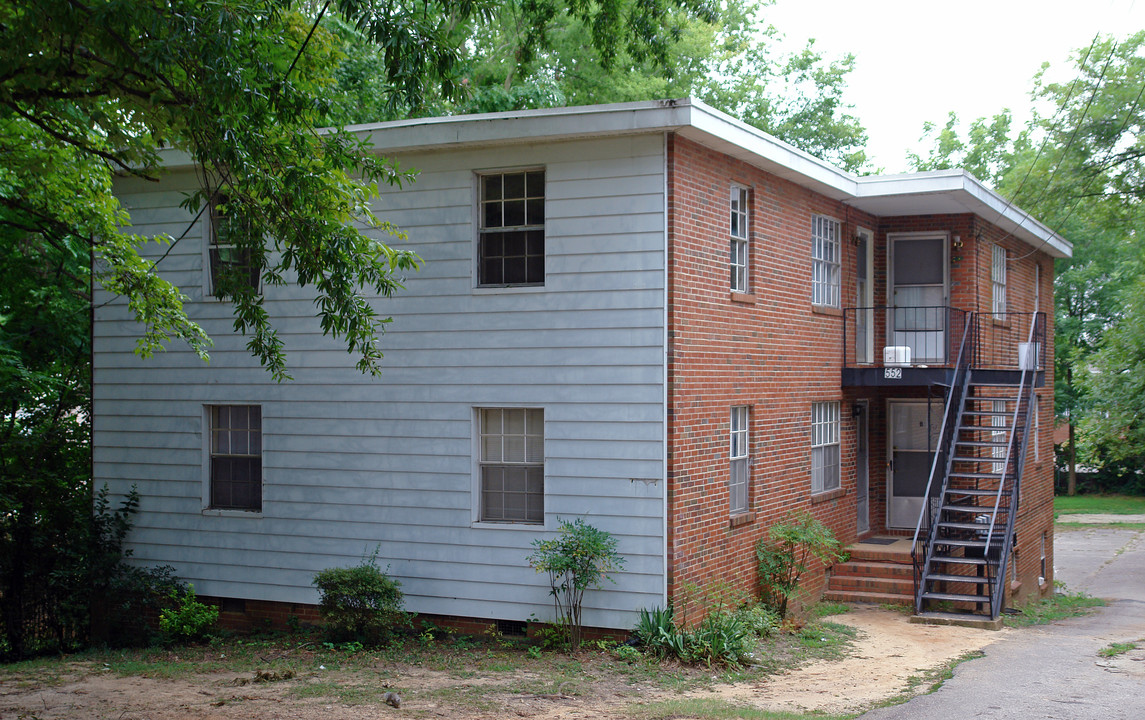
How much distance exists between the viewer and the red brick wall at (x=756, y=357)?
12.4 meters

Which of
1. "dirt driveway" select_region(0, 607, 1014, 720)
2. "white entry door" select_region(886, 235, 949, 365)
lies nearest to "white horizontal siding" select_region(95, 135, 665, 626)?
"dirt driveway" select_region(0, 607, 1014, 720)

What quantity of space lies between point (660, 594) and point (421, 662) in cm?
283

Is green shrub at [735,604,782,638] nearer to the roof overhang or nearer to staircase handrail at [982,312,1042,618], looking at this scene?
staircase handrail at [982,312,1042,618]

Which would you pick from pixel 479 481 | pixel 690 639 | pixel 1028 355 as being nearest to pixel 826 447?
pixel 1028 355

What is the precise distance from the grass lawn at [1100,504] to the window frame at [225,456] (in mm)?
34346

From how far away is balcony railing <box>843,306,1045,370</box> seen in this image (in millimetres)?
17922

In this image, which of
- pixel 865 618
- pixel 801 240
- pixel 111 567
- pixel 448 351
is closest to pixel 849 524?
pixel 865 618

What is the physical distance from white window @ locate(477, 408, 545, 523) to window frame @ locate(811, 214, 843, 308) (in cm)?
589

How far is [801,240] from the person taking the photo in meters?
15.9

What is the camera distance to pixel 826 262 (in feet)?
56.0

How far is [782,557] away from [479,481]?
4.35 m

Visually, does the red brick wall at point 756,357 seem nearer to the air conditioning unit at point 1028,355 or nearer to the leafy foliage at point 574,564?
the leafy foliage at point 574,564

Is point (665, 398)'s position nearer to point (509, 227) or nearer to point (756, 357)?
point (756, 357)

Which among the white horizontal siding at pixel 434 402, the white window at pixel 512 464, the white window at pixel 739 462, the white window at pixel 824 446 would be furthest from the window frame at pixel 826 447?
the white window at pixel 512 464
